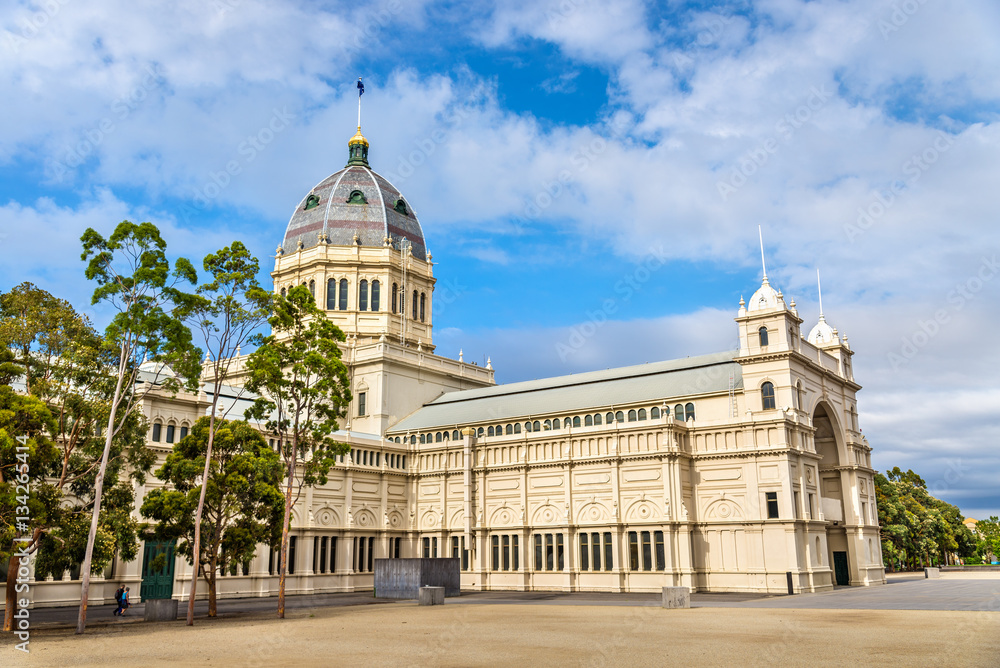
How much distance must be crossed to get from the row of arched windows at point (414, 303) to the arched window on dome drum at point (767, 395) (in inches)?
1584

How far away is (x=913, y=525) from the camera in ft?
313

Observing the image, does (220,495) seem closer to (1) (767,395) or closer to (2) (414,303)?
(1) (767,395)

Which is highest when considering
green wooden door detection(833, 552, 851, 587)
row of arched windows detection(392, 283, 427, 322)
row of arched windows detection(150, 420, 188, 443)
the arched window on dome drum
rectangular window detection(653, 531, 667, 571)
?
row of arched windows detection(392, 283, 427, 322)

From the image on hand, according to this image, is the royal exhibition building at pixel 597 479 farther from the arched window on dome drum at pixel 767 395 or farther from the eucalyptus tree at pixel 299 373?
the eucalyptus tree at pixel 299 373

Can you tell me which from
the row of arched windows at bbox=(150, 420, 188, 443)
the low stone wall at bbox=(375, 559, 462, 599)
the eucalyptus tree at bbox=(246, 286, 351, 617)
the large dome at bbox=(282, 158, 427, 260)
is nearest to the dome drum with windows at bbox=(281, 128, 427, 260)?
the large dome at bbox=(282, 158, 427, 260)

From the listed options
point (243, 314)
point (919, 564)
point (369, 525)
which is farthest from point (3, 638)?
point (919, 564)

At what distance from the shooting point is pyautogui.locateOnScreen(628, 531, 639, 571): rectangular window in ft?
195

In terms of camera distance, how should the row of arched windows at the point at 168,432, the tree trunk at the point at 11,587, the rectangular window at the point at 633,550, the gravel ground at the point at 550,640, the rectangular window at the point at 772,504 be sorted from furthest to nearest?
the rectangular window at the point at 633,550
the rectangular window at the point at 772,504
the row of arched windows at the point at 168,432
the tree trunk at the point at 11,587
the gravel ground at the point at 550,640

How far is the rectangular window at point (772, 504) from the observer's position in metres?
57.0

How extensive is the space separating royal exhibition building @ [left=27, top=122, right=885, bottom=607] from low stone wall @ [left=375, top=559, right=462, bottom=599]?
13.5 ft

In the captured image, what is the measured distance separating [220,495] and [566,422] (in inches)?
1375

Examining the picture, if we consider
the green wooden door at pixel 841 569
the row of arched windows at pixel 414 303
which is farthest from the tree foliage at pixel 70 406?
the green wooden door at pixel 841 569

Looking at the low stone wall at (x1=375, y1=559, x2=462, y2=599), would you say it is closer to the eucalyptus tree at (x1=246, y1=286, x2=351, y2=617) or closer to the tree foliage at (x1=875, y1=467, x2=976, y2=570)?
the eucalyptus tree at (x1=246, y1=286, x2=351, y2=617)

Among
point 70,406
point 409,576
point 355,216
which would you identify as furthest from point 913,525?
point 70,406
